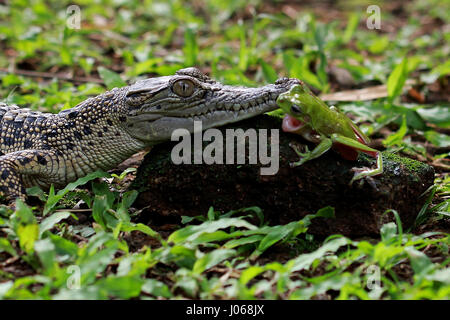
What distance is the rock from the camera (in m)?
3.97

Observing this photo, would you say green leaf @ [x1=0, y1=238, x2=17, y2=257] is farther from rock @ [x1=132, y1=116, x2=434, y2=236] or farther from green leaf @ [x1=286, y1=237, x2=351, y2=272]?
green leaf @ [x1=286, y1=237, x2=351, y2=272]

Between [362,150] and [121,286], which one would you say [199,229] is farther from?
[362,150]

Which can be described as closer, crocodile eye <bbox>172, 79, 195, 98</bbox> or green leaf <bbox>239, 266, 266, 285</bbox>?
green leaf <bbox>239, 266, 266, 285</bbox>

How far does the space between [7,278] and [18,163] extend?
1.25 m

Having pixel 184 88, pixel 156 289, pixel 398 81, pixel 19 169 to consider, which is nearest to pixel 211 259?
pixel 156 289

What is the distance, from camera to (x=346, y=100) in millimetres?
6789

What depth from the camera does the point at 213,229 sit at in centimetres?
368

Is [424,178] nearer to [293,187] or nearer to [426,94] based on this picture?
[293,187]

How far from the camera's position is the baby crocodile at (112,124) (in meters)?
4.25

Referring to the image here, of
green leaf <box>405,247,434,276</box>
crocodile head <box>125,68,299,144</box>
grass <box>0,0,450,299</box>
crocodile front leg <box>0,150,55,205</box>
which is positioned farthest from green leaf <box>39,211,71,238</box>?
green leaf <box>405,247,434,276</box>

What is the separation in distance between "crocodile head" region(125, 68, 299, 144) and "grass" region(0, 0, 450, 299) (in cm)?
54

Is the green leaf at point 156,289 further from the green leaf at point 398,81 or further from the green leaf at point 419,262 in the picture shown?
the green leaf at point 398,81

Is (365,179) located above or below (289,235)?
above

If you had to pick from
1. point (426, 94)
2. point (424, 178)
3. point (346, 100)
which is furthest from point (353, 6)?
point (424, 178)
